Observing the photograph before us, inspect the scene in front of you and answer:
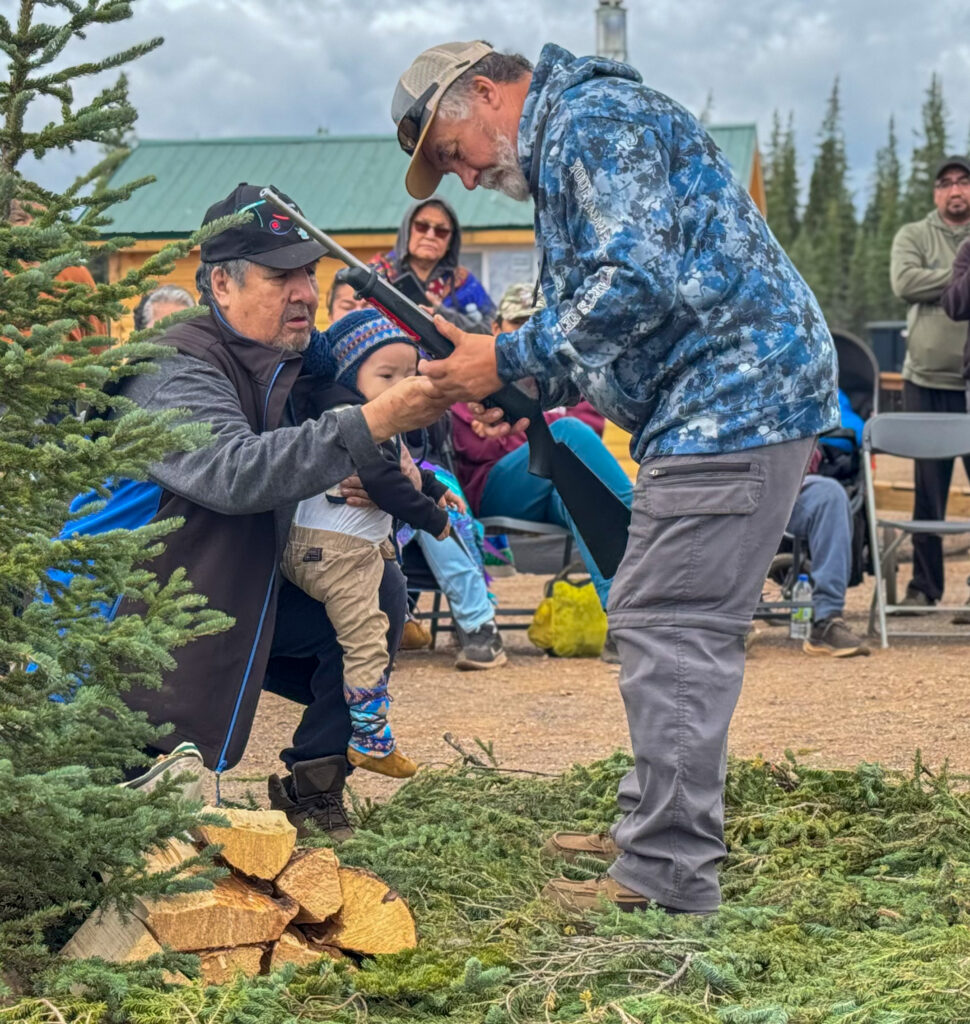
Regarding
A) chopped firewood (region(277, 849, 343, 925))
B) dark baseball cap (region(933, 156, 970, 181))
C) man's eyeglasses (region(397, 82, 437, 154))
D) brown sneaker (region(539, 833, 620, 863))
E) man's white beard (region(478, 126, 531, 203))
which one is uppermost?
dark baseball cap (region(933, 156, 970, 181))

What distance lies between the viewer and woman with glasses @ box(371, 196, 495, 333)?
830 cm

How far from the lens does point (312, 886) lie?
10.7 feet

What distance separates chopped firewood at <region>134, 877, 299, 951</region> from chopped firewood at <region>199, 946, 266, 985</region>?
0.04 ft

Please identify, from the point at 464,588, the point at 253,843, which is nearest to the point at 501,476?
the point at 464,588

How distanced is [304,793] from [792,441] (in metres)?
1.65

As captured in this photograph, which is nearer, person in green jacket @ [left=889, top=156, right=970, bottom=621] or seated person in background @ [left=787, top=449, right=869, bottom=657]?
seated person in background @ [left=787, top=449, right=869, bottom=657]

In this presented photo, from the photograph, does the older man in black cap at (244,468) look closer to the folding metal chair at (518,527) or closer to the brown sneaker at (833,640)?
the folding metal chair at (518,527)

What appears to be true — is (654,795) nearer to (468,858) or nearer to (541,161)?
(468,858)

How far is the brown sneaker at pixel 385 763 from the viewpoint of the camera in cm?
427

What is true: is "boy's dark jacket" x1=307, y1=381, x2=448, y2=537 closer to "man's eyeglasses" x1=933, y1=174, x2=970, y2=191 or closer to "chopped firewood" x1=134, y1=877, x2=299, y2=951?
"chopped firewood" x1=134, y1=877, x2=299, y2=951

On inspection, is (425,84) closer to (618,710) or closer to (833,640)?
(618,710)

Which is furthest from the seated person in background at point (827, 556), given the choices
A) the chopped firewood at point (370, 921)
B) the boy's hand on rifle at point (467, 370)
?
the chopped firewood at point (370, 921)

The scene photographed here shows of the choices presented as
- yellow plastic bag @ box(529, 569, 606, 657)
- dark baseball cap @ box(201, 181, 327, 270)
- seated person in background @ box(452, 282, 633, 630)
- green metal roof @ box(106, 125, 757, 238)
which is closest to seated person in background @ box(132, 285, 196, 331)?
seated person in background @ box(452, 282, 633, 630)

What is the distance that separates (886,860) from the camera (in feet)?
12.5
